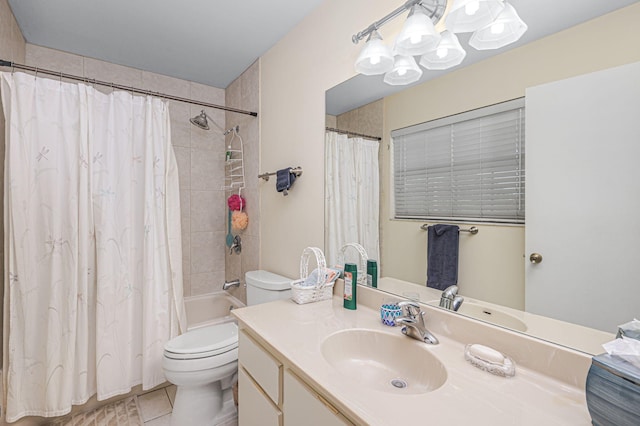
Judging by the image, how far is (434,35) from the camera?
1.04 m

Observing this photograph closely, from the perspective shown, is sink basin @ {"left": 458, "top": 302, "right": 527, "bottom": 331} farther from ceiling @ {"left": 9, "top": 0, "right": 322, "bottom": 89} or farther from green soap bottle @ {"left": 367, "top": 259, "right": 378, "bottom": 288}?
ceiling @ {"left": 9, "top": 0, "right": 322, "bottom": 89}

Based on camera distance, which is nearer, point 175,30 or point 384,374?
point 384,374

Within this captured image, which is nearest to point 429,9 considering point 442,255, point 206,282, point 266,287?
point 442,255

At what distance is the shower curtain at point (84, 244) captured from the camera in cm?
154

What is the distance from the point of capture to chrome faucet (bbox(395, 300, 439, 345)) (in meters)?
0.98

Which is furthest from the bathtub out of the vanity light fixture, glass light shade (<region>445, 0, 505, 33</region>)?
glass light shade (<region>445, 0, 505, 33</region>)

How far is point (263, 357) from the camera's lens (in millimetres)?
1042

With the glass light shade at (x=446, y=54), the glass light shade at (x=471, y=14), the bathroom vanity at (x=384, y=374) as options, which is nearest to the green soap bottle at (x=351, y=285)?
the bathroom vanity at (x=384, y=374)

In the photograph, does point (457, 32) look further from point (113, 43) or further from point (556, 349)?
point (113, 43)

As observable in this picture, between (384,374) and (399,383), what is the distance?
0.07 metres

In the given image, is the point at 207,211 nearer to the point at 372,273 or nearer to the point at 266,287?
the point at 266,287

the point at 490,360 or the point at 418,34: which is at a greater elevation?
the point at 418,34

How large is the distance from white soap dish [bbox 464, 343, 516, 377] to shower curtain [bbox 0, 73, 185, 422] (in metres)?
1.81

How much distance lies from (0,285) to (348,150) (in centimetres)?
224
